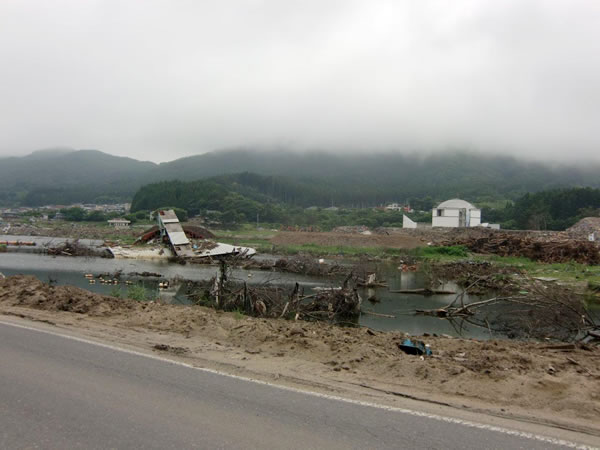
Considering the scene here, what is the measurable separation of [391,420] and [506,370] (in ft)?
9.20

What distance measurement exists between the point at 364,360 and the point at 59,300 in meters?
8.72

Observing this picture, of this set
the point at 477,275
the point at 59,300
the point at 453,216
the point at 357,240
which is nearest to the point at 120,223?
the point at 357,240

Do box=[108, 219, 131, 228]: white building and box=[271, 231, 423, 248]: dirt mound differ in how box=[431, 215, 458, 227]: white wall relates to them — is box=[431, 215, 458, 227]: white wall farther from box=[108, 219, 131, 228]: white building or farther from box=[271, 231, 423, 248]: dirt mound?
box=[108, 219, 131, 228]: white building

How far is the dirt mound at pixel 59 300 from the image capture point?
11.0m

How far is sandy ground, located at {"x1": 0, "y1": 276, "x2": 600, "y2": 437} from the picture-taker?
5.59 meters

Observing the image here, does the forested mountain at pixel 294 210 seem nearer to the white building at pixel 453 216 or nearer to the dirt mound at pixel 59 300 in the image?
the white building at pixel 453 216

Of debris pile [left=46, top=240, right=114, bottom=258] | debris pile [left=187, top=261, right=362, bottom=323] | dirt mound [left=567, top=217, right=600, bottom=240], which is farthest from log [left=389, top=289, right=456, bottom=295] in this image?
debris pile [left=46, top=240, right=114, bottom=258]

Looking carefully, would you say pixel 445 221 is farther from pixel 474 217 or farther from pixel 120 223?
pixel 120 223

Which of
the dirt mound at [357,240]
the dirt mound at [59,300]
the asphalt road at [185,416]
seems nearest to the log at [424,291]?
the dirt mound at [59,300]

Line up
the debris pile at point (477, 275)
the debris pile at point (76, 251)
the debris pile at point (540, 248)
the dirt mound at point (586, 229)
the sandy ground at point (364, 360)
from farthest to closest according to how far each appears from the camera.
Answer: the dirt mound at point (586, 229) → the debris pile at point (76, 251) → the debris pile at point (540, 248) → the debris pile at point (477, 275) → the sandy ground at point (364, 360)

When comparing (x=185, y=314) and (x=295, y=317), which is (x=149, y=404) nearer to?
(x=185, y=314)

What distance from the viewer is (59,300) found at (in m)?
11.6

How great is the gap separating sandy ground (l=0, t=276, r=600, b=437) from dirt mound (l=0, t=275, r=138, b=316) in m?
0.05

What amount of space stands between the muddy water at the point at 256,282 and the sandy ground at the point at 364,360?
5832 millimetres
